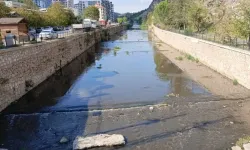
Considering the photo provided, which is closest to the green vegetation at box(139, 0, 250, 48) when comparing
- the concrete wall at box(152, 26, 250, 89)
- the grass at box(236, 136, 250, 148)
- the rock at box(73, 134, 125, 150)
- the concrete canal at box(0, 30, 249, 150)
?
the concrete wall at box(152, 26, 250, 89)

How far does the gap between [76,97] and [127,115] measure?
584cm

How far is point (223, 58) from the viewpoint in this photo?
88.9 ft

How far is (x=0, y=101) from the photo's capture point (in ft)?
60.2

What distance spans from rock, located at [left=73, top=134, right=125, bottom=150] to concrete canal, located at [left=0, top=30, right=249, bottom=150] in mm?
428

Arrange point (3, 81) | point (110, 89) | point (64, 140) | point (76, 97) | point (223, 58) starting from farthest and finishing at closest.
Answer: point (223, 58) < point (110, 89) < point (76, 97) < point (3, 81) < point (64, 140)

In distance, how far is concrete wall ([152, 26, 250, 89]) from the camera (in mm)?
22119

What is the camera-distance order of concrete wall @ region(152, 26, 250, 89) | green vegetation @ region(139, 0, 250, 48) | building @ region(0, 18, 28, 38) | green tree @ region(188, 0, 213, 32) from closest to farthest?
concrete wall @ region(152, 26, 250, 89) → green vegetation @ region(139, 0, 250, 48) → building @ region(0, 18, 28, 38) → green tree @ region(188, 0, 213, 32)

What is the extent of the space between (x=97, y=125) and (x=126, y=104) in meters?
3.88

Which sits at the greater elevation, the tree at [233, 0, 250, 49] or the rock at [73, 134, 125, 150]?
the tree at [233, 0, 250, 49]

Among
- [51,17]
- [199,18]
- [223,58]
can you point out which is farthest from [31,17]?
[223,58]

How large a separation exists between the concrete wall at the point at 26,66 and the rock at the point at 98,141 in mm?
7371

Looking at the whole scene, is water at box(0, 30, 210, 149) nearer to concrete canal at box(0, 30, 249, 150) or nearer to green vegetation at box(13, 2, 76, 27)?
concrete canal at box(0, 30, 249, 150)

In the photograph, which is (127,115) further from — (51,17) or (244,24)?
(51,17)

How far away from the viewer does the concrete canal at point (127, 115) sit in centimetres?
1405
